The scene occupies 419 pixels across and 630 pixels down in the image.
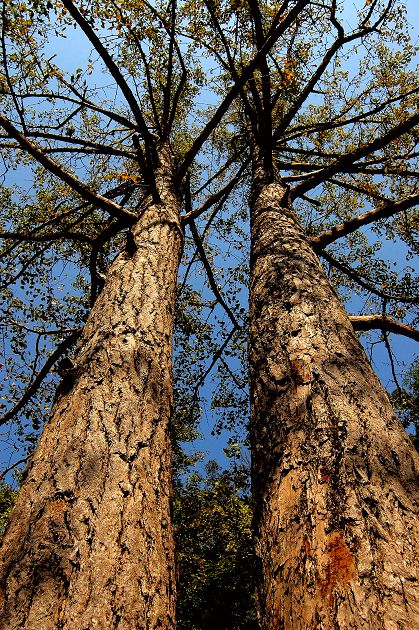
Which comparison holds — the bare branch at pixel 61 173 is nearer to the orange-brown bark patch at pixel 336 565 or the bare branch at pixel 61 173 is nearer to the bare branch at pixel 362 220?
the bare branch at pixel 362 220

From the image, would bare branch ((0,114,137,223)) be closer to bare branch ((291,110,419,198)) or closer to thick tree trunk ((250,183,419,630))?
bare branch ((291,110,419,198))

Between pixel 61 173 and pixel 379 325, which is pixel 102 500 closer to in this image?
pixel 379 325

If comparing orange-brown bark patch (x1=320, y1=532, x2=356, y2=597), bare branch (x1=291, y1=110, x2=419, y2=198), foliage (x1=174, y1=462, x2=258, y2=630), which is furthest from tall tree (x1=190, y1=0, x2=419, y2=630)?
foliage (x1=174, y1=462, x2=258, y2=630)

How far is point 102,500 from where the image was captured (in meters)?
1.51

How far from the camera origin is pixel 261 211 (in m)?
4.16

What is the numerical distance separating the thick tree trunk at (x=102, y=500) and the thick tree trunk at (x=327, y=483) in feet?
1.38

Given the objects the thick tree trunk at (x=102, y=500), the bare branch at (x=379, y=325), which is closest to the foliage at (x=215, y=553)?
the bare branch at (x=379, y=325)

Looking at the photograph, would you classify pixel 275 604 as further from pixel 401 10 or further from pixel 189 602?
pixel 189 602

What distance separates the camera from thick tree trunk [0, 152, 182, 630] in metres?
1.25

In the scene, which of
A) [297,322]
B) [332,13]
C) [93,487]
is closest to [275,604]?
[93,487]

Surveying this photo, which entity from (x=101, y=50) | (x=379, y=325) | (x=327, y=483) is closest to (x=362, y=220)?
(x=379, y=325)

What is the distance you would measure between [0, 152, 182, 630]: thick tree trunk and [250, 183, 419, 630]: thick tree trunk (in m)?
0.42

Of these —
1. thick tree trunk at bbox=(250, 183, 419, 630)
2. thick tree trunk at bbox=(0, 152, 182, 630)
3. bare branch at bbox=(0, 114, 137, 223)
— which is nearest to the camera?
thick tree trunk at bbox=(250, 183, 419, 630)

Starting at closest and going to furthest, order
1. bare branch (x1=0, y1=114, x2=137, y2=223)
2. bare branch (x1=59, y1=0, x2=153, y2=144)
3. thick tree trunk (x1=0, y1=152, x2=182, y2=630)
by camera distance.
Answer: thick tree trunk (x1=0, y1=152, x2=182, y2=630), bare branch (x1=59, y1=0, x2=153, y2=144), bare branch (x1=0, y1=114, x2=137, y2=223)
